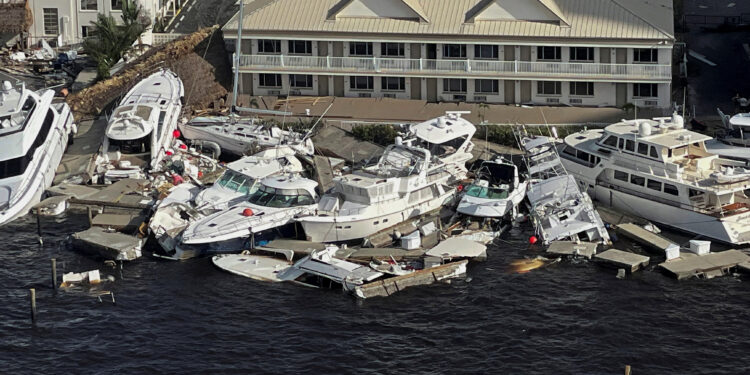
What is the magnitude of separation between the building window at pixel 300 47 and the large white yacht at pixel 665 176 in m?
20.2

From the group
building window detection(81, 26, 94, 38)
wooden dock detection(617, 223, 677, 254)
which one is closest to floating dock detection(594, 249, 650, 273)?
wooden dock detection(617, 223, 677, 254)

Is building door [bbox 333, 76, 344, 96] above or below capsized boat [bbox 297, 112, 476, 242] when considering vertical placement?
above

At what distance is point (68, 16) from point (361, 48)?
28.0 metres

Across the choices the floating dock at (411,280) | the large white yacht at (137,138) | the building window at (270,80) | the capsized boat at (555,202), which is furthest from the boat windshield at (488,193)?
the building window at (270,80)

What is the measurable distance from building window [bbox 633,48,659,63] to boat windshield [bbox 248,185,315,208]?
26194 millimetres

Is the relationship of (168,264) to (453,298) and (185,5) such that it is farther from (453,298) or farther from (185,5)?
(185,5)

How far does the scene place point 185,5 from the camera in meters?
109

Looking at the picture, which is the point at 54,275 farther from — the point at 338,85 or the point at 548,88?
the point at 548,88

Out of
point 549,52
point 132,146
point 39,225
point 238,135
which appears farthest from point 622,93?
point 39,225

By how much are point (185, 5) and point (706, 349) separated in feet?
207

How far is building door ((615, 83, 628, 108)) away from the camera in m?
85.4

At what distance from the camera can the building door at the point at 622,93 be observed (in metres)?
85.4

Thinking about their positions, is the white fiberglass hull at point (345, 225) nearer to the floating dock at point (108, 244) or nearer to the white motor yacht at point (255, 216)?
the white motor yacht at point (255, 216)

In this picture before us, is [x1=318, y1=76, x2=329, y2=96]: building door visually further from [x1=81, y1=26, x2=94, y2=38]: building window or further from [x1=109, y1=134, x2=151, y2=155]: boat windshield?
[x1=81, y1=26, x2=94, y2=38]: building window
